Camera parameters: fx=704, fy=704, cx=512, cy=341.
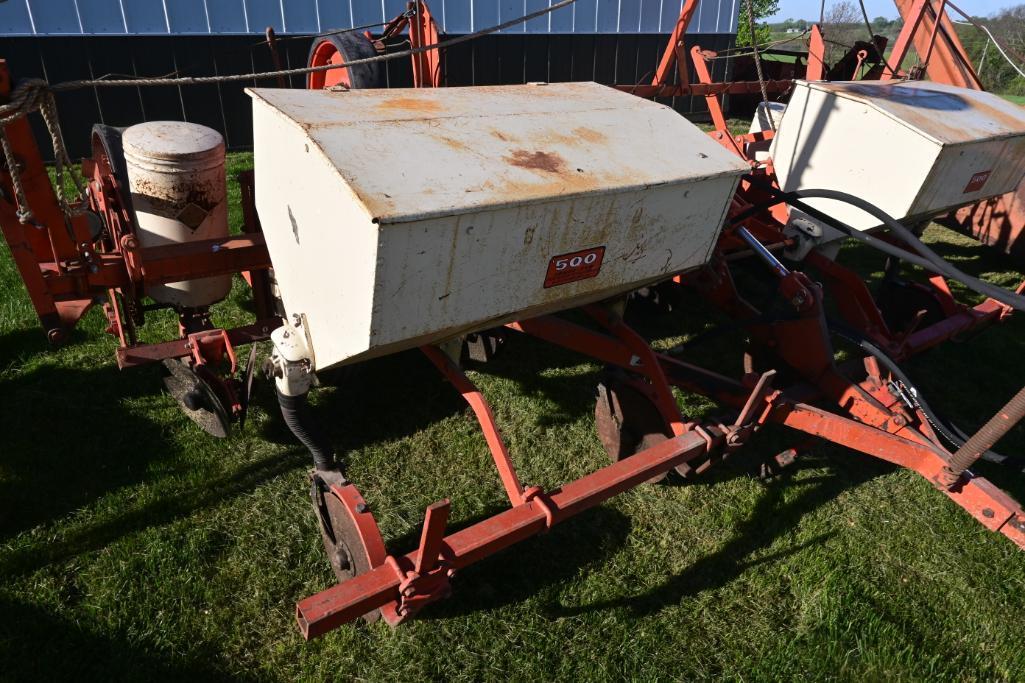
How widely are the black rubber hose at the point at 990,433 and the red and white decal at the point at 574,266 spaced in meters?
1.53

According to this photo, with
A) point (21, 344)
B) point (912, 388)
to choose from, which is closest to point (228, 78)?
point (21, 344)

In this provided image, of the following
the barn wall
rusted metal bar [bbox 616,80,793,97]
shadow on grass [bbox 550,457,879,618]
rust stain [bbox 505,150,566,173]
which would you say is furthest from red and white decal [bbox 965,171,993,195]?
the barn wall

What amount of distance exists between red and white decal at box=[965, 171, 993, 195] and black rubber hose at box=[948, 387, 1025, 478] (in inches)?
95.8

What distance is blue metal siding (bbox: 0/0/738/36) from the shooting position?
9.04 metres

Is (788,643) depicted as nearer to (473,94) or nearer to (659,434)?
(659,434)

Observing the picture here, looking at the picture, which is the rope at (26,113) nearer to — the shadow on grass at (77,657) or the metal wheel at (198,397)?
the metal wheel at (198,397)

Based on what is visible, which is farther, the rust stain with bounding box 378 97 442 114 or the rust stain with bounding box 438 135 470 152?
the rust stain with bounding box 378 97 442 114

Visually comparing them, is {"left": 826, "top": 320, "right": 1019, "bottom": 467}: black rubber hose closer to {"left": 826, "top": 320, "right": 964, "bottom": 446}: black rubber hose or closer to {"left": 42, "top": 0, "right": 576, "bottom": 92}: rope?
{"left": 826, "top": 320, "right": 964, "bottom": 446}: black rubber hose

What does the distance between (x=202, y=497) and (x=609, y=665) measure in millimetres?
2175

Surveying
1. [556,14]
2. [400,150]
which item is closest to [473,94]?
[400,150]

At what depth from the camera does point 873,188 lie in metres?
4.34

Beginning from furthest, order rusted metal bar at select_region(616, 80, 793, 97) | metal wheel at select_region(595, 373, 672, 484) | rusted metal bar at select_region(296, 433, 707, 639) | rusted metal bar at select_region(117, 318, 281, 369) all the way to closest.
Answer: rusted metal bar at select_region(616, 80, 793, 97) → metal wheel at select_region(595, 373, 672, 484) → rusted metal bar at select_region(117, 318, 281, 369) → rusted metal bar at select_region(296, 433, 707, 639)

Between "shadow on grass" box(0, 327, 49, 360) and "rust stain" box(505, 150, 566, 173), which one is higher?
"rust stain" box(505, 150, 566, 173)

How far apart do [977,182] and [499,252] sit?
12.4 ft
